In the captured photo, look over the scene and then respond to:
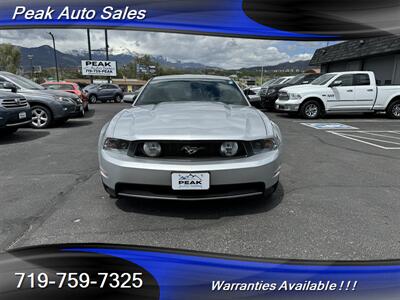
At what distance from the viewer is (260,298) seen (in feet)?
6.21

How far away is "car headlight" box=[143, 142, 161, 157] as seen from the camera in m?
2.55

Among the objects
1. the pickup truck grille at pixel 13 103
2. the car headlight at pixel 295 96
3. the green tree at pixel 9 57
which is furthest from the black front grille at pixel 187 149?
the green tree at pixel 9 57

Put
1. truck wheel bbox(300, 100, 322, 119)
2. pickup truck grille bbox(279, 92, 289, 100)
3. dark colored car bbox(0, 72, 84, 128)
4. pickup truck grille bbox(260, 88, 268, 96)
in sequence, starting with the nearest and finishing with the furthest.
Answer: dark colored car bbox(0, 72, 84, 128) < truck wheel bbox(300, 100, 322, 119) < pickup truck grille bbox(279, 92, 289, 100) < pickup truck grille bbox(260, 88, 268, 96)

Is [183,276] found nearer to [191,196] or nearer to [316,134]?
[191,196]

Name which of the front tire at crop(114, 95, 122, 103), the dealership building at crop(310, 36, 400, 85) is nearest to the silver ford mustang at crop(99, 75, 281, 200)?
the dealership building at crop(310, 36, 400, 85)

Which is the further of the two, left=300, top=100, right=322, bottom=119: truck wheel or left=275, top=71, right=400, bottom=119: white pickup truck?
left=300, top=100, right=322, bottom=119: truck wheel

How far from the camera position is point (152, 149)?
8.41 feet

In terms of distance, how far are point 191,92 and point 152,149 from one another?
1.66 meters

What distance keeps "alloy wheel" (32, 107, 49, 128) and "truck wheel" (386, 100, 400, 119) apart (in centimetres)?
1272

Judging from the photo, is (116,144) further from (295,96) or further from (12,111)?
(295,96)

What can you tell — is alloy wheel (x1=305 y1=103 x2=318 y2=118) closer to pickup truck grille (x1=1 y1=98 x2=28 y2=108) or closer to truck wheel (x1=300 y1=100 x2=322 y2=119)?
truck wheel (x1=300 y1=100 x2=322 y2=119)

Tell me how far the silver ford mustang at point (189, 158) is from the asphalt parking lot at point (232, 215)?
1.14 ft

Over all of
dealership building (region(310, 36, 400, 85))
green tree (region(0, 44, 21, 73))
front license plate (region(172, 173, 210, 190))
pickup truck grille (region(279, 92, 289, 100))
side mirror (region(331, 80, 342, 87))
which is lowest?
front license plate (region(172, 173, 210, 190))

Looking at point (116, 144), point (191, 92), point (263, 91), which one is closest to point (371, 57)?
point (263, 91)
